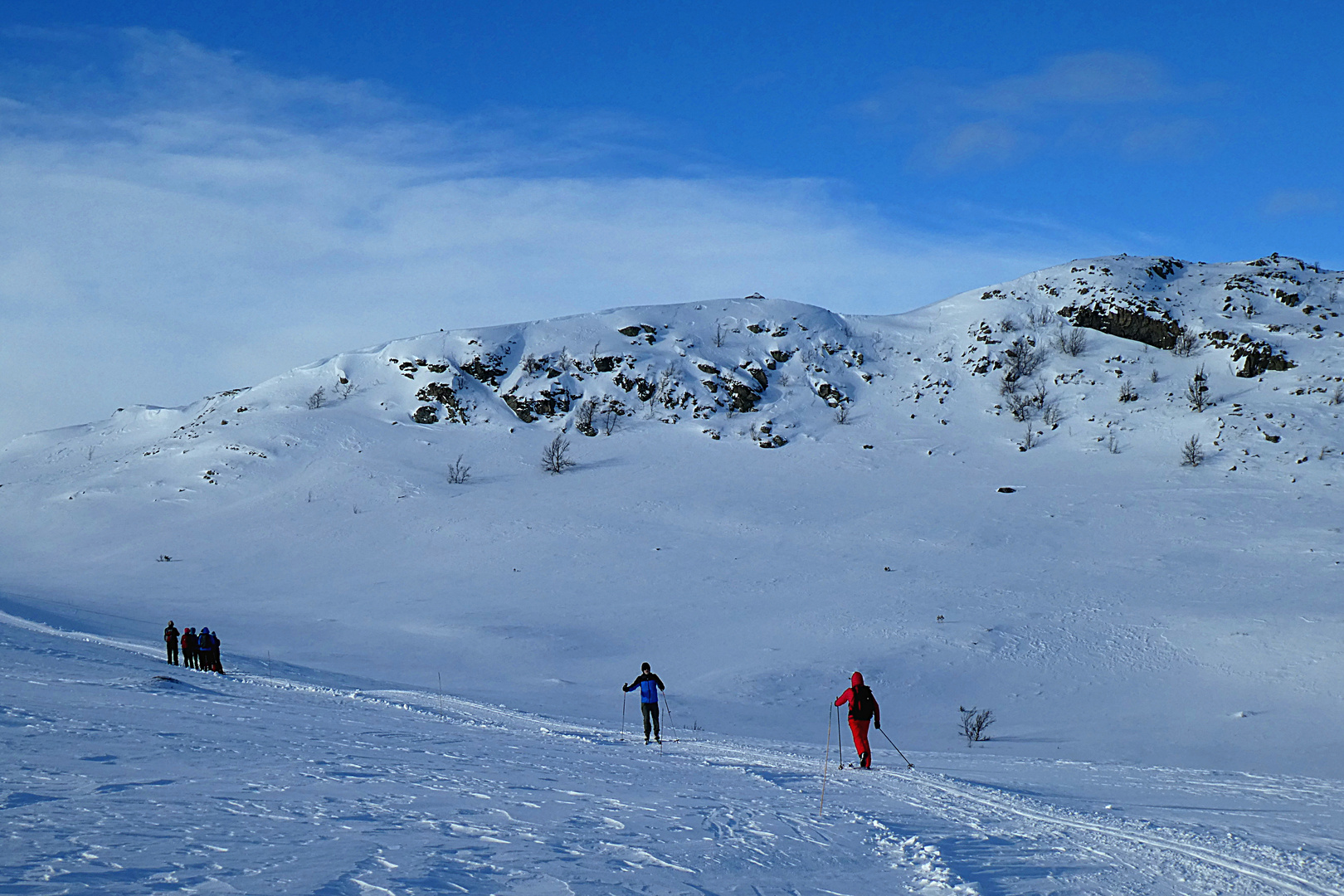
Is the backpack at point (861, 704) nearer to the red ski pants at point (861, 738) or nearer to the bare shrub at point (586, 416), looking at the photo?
the red ski pants at point (861, 738)

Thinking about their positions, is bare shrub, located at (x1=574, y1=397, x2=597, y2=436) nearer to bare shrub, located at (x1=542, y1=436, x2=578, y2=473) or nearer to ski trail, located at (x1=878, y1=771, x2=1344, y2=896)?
bare shrub, located at (x1=542, y1=436, x2=578, y2=473)

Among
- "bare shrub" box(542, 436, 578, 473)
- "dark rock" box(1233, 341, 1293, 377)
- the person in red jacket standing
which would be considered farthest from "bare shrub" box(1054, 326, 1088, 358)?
the person in red jacket standing

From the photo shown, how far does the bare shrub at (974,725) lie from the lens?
17.8m

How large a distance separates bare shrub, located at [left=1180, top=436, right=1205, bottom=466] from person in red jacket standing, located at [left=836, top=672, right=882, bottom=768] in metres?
40.0

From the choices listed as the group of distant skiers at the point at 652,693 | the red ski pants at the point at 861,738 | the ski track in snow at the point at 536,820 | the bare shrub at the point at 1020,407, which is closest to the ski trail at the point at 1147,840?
the ski track in snow at the point at 536,820

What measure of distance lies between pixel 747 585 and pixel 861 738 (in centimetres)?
2051

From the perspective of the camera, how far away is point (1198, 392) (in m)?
51.7

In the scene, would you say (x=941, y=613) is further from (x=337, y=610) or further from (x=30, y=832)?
(x=30, y=832)

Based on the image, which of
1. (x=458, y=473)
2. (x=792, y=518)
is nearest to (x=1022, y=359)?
(x=792, y=518)

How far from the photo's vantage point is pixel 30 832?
544cm

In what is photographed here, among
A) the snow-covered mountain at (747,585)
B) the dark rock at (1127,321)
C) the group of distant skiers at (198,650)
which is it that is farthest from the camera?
the dark rock at (1127,321)

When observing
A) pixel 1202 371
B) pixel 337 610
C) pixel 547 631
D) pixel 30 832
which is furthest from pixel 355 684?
pixel 1202 371

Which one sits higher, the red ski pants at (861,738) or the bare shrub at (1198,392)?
the bare shrub at (1198,392)

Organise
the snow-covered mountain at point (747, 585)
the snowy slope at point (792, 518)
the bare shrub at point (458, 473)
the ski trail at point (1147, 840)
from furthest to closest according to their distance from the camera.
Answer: the bare shrub at point (458, 473) < the snowy slope at point (792, 518) < the snow-covered mountain at point (747, 585) < the ski trail at point (1147, 840)
